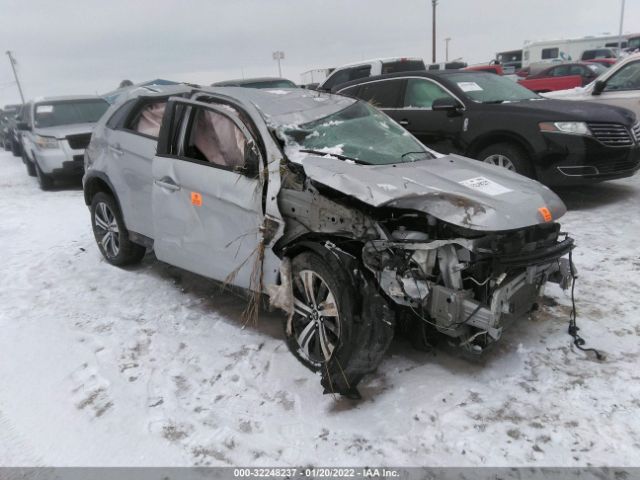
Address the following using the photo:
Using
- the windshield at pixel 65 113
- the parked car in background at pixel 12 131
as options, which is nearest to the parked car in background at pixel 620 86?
the windshield at pixel 65 113

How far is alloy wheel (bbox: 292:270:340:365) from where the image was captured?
3021 mm

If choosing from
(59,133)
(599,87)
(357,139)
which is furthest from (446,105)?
(59,133)

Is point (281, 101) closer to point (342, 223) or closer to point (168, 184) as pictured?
point (168, 184)

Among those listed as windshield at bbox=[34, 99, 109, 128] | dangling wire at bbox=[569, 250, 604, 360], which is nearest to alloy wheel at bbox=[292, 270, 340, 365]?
dangling wire at bbox=[569, 250, 604, 360]

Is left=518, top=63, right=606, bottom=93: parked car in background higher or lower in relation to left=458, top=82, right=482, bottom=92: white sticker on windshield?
lower

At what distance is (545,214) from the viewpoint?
2.97 m

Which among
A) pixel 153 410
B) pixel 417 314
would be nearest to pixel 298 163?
pixel 417 314

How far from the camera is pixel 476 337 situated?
2.94 m

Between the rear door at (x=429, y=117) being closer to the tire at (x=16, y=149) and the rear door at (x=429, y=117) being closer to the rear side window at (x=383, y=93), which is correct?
the rear side window at (x=383, y=93)

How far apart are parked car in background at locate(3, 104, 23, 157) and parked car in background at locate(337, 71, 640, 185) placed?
12.4m

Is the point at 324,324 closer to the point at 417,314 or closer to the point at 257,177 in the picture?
the point at 417,314

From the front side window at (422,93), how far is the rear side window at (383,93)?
0.57 feet

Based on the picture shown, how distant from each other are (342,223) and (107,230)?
327 centimetres

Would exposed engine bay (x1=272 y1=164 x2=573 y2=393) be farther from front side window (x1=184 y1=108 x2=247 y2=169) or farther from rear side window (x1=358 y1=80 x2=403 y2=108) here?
rear side window (x1=358 y1=80 x2=403 y2=108)
